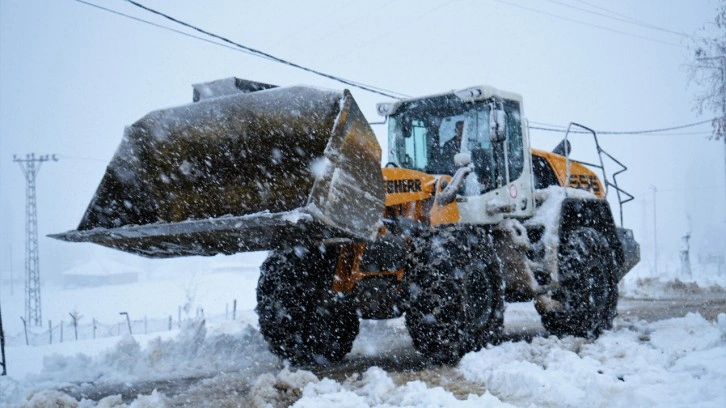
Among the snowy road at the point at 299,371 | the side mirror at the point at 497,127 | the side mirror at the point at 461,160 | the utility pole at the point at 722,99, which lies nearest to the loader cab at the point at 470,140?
the side mirror at the point at 497,127

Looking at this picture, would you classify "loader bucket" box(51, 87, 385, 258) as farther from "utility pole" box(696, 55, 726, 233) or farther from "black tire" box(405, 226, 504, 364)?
"utility pole" box(696, 55, 726, 233)

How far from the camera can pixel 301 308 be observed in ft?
22.1

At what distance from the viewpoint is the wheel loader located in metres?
5.22

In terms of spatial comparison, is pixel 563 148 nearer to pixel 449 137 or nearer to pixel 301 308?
pixel 449 137

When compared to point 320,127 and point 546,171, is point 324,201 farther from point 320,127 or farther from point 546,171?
point 546,171

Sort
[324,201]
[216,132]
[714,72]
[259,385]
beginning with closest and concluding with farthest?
[324,201], [259,385], [216,132], [714,72]

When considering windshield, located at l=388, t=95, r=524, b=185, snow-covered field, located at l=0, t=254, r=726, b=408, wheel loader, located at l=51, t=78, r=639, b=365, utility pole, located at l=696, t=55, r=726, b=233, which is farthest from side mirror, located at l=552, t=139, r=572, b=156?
utility pole, located at l=696, t=55, r=726, b=233

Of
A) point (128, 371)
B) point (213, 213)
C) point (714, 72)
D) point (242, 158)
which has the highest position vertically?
point (714, 72)

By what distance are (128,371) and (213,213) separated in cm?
217

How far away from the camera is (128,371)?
6766mm

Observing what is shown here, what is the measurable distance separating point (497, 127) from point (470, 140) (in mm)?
600

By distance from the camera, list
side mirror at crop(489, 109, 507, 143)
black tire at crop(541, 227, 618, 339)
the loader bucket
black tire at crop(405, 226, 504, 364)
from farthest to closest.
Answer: black tire at crop(541, 227, 618, 339)
side mirror at crop(489, 109, 507, 143)
black tire at crop(405, 226, 504, 364)
the loader bucket

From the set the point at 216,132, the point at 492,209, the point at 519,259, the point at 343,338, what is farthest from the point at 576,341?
the point at 216,132

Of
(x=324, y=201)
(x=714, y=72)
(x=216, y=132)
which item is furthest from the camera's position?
(x=714, y=72)
